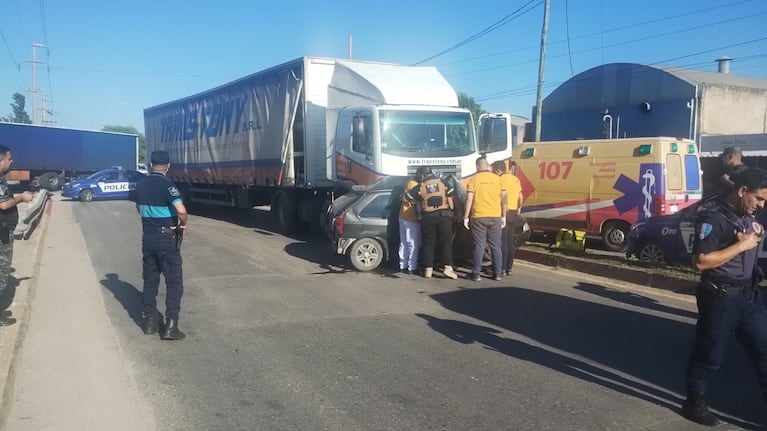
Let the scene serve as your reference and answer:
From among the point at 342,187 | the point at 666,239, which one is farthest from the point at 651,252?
the point at 342,187

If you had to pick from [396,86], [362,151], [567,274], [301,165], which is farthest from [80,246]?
[567,274]

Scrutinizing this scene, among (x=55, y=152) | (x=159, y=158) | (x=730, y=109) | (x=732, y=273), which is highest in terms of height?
(x=730, y=109)

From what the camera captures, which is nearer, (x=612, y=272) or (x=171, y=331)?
(x=171, y=331)

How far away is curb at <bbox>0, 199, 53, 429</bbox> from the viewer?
4.75 meters

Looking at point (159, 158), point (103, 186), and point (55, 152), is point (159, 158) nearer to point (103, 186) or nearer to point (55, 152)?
point (103, 186)

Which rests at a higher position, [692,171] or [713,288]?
[692,171]

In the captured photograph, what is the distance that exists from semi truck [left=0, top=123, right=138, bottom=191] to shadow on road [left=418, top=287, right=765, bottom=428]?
1268 inches

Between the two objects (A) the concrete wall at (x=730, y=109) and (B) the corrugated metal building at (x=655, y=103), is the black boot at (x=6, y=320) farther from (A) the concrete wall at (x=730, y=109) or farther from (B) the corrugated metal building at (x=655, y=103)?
(A) the concrete wall at (x=730, y=109)

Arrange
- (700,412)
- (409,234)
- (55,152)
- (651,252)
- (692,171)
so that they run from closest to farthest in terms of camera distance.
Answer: (700,412) → (409,234) → (651,252) → (692,171) → (55,152)

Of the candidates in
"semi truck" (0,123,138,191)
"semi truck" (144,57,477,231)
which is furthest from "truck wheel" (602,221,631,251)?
"semi truck" (0,123,138,191)

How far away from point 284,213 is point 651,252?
8.54 m

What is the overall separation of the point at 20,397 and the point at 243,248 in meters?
8.03

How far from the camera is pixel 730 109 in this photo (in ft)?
88.1

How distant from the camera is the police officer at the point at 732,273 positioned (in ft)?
13.2
